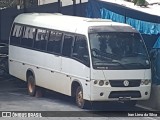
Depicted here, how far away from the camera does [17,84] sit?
21062 millimetres

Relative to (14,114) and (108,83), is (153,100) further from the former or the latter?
(14,114)

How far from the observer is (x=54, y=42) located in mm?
16594

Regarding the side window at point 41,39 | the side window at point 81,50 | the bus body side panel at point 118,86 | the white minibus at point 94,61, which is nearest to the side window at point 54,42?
the white minibus at point 94,61

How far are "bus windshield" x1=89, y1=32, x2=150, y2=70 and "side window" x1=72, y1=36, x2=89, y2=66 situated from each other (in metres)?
0.23

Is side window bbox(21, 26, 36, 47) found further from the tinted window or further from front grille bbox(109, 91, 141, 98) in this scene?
front grille bbox(109, 91, 141, 98)

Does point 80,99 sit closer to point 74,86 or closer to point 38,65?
point 74,86

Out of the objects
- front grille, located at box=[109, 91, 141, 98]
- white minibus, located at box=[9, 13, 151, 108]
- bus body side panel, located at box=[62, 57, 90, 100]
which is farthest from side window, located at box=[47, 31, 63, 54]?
front grille, located at box=[109, 91, 141, 98]

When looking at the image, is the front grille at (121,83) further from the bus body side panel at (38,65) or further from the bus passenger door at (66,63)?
the bus body side panel at (38,65)

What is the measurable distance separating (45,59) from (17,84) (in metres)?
4.52

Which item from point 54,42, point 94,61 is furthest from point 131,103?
point 54,42

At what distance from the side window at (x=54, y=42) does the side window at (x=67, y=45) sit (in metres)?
0.35

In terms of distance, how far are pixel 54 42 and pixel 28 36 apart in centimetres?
221

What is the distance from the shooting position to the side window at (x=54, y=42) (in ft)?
53.3

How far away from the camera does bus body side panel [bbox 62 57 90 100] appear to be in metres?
14.2
